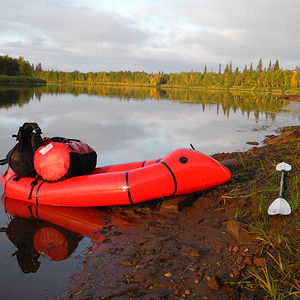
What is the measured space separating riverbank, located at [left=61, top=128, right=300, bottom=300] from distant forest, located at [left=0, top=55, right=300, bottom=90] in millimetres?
68214

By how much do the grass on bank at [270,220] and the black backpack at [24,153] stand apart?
10.2 ft

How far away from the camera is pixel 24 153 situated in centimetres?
471

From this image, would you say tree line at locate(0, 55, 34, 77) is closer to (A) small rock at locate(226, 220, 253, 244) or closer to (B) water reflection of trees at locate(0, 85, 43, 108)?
(B) water reflection of trees at locate(0, 85, 43, 108)

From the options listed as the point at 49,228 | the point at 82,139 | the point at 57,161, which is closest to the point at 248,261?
the point at 49,228

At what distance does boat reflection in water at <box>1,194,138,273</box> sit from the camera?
10.8 feet

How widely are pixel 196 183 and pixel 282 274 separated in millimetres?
1970

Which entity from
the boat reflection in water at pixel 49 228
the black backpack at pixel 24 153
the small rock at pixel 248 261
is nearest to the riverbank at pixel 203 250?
the small rock at pixel 248 261

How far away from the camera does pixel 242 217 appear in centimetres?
353

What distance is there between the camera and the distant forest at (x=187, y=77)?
227ft

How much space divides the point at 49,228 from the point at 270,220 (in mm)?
2786

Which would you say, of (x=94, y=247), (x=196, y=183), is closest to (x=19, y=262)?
(x=94, y=247)

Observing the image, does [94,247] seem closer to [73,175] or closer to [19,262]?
[19,262]

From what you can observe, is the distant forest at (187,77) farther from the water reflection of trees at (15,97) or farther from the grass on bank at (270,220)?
the grass on bank at (270,220)

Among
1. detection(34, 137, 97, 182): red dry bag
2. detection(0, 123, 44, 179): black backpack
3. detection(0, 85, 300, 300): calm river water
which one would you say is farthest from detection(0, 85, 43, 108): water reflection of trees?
detection(34, 137, 97, 182): red dry bag
